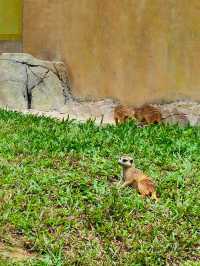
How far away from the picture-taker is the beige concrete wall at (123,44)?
10.2 m

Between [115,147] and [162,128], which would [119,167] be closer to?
[115,147]

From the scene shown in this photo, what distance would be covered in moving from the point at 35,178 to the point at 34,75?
232 inches

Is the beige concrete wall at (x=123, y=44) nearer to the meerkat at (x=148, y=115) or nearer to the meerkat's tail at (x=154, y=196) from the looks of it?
the meerkat at (x=148, y=115)

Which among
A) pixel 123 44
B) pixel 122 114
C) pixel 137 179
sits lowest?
pixel 122 114

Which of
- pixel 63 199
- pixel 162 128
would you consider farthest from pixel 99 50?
pixel 63 199

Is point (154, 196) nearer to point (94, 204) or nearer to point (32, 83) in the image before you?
point (94, 204)

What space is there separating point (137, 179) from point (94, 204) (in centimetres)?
50

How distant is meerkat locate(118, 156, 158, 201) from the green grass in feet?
0.25

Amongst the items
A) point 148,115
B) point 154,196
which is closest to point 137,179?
point 154,196

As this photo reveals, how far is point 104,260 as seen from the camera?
4.66 metres

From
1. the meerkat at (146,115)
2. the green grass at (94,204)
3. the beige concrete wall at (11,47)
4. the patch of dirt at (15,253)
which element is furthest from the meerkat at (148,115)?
the patch of dirt at (15,253)

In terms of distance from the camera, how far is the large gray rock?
1112cm

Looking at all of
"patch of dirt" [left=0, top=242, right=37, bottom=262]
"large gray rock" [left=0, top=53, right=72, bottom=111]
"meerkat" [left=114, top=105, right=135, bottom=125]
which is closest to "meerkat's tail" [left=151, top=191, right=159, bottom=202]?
"patch of dirt" [left=0, top=242, right=37, bottom=262]

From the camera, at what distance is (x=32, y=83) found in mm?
11461
